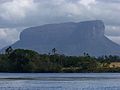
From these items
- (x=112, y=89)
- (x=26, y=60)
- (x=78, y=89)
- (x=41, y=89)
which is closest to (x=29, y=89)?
(x=41, y=89)

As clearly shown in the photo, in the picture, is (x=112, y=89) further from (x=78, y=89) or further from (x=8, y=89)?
(x=8, y=89)

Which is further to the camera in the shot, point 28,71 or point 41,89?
point 28,71

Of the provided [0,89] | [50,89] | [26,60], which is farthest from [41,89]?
[26,60]

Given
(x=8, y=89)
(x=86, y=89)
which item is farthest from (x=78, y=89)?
(x=8, y=89)

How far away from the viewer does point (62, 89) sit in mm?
74750

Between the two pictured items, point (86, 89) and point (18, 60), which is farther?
point (18, 60)

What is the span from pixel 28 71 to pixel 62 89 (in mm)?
125937

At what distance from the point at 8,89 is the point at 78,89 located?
1122cm

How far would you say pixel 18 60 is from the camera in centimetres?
19862

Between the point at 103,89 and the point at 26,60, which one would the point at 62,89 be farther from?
the point at 26,60

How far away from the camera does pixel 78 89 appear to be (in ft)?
245

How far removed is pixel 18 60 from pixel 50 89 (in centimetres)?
12414

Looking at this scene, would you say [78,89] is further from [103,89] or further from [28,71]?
[28,71]

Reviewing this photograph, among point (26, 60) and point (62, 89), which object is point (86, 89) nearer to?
point (62, 89)
